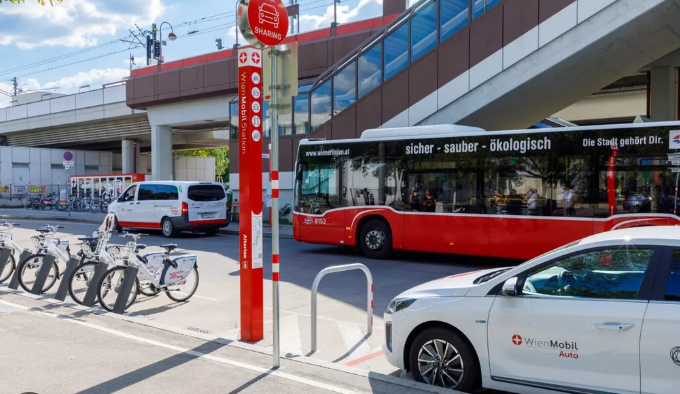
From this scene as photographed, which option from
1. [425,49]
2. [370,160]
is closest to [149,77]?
[425,49]

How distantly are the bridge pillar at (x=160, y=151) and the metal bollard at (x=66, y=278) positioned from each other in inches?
1087

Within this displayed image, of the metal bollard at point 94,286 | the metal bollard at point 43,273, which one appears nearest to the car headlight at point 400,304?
the metal bollard at point 94,286

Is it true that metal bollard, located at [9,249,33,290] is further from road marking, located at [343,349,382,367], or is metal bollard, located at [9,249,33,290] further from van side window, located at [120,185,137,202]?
van side window, located at [120,185,137,202]

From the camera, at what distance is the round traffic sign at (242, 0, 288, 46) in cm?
601

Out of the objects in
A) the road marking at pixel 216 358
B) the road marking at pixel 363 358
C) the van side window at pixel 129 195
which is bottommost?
the road marking at pixel 363 358

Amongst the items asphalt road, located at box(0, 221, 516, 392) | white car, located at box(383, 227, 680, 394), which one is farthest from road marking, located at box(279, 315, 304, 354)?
white car, located at box(383, 227, 680, 394)

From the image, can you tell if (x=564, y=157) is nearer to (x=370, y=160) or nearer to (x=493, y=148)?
(x=493, y=148)

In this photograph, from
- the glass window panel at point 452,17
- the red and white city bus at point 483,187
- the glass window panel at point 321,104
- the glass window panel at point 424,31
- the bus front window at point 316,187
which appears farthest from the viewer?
the glass window panel at point 321,104

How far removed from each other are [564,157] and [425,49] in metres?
9.14

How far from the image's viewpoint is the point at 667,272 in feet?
13.8

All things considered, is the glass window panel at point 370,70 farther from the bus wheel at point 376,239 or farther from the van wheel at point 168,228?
the bus wheel at point 376,239

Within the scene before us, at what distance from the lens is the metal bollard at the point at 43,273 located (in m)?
9.60

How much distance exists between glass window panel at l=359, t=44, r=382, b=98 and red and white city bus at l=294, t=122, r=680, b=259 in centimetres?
646

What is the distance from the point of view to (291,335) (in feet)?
23.8
